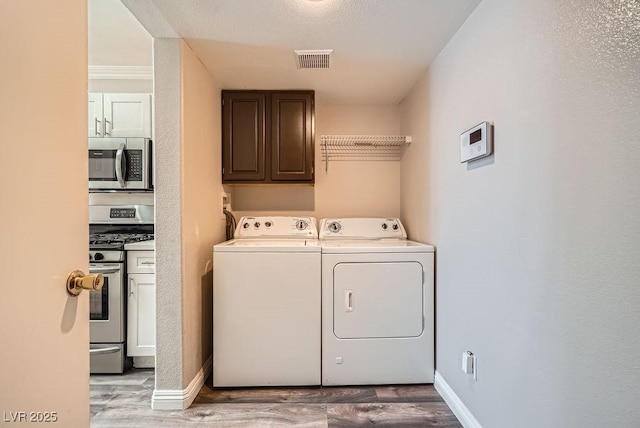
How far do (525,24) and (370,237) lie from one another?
69.5 inches

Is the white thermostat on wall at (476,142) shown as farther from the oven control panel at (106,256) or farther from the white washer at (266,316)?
the oven control panel at (106,256)

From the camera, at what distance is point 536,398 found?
1.10m

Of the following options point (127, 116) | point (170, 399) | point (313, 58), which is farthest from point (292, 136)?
point (170, 399)

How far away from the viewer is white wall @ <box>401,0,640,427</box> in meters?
0.81

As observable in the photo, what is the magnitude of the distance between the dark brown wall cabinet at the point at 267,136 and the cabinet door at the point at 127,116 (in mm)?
647

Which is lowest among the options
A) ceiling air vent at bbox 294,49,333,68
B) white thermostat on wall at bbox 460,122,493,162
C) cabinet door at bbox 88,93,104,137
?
white thermostat on wall at bbox 460,122,493,162

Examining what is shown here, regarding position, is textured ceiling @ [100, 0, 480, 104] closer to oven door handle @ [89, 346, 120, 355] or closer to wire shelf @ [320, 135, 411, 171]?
wire shelf @ [320, 135, 411, 171]

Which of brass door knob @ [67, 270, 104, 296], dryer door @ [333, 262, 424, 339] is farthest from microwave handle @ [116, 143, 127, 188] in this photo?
brass door knob @ [67, 270, 104, 296]

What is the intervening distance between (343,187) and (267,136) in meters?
0.85

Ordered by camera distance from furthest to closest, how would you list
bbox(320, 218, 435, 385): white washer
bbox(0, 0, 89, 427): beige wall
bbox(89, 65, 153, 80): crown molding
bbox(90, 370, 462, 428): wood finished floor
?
bbox(89, 65, 153, 80): crown molding, bbox(320, 218, 435, 385): white washer, bbox(90, 370, 462, 428): wood finished floor, bbox(0, 0, 89, 427): beige wall

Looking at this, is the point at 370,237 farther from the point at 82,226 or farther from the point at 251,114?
the point at 82,226

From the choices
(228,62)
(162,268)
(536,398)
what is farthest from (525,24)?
(162,268)

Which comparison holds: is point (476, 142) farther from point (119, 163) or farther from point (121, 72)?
point (121, 72)

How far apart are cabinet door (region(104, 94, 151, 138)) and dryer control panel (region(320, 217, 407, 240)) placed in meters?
1.66
